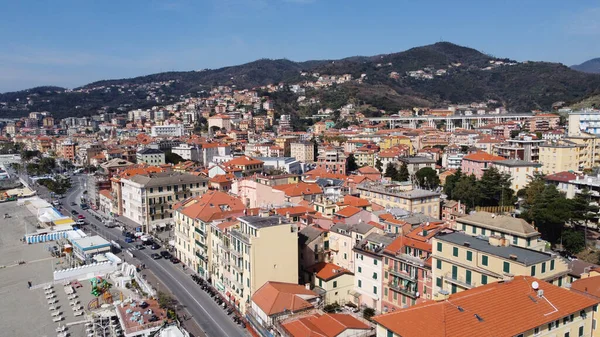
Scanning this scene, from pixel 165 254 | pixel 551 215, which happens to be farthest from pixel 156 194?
pixel 551 215

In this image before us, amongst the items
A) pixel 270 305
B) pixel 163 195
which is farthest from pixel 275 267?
pixel 163 195

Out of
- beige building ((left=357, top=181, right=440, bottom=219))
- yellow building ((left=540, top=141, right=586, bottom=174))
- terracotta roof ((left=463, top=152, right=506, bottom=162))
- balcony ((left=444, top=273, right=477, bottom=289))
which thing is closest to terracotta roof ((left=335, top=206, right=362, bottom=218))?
beige building ((left=357, top=181, right=440, bottom=219))

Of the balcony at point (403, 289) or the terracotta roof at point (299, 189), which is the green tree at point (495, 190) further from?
the balcony at point (403, 289)

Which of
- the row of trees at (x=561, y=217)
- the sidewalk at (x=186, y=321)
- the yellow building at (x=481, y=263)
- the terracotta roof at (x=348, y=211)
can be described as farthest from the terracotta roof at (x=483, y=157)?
the sidewalk at (x=186, y=321)

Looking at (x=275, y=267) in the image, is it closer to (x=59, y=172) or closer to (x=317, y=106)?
(x=59, y=172)

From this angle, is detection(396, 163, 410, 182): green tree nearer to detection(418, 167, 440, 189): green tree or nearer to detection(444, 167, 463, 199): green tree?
detection(418, 167, 440, 189): green tree

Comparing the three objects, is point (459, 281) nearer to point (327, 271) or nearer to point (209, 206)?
point (327, 271)
